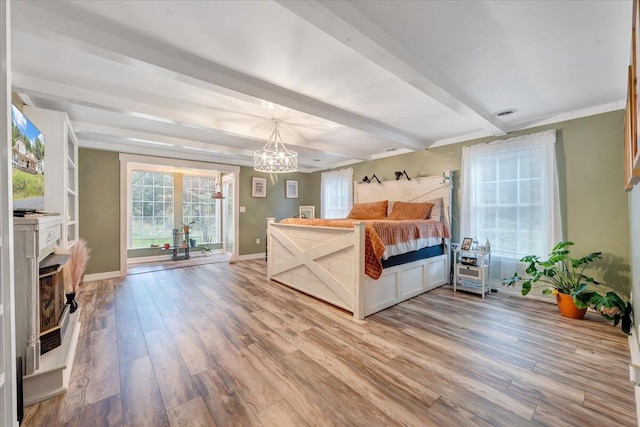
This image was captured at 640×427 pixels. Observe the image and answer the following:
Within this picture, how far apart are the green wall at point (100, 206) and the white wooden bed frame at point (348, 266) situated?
2722mm

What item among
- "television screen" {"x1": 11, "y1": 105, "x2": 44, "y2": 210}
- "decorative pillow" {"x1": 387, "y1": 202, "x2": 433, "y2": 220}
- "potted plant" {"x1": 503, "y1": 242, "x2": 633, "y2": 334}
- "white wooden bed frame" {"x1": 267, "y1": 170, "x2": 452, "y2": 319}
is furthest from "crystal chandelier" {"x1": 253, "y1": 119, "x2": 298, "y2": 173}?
"potted plant" {"x1": 503, "y1": 242, "x2": 633, "y2": 334}

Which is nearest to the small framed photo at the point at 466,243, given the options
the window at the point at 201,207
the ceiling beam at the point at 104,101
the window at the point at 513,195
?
the window at the point at 513,195

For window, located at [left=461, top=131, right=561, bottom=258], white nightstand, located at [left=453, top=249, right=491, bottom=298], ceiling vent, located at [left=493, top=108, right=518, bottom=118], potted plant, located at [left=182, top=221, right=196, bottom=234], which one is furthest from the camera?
potted plant, located at [left=182, top=221, right=196, bottom=234]

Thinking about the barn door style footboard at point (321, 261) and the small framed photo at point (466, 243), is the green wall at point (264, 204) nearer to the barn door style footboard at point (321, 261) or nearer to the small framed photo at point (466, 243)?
the barn door style footboard at point (321, 261)

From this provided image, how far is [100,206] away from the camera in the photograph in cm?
417

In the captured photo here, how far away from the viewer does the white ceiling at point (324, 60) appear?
1.44 meters

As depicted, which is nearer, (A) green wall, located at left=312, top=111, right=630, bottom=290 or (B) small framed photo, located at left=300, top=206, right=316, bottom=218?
(A) green wall, located at left=312, top=111, right=630, bottom=290

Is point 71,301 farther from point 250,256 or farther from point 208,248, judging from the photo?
point 208,248

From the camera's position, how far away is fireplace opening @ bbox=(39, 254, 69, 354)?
1.65 metres

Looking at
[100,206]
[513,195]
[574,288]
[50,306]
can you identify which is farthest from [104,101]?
[574,288]

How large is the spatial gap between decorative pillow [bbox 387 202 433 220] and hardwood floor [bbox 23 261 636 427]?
4.57 feet

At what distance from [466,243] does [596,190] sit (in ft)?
4.66

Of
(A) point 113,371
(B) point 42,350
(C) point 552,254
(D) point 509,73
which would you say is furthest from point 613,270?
(B) point 42,350

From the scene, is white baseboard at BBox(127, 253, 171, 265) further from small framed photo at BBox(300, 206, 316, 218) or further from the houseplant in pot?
small framed photo at BBox(300, 206, 316, 218)
